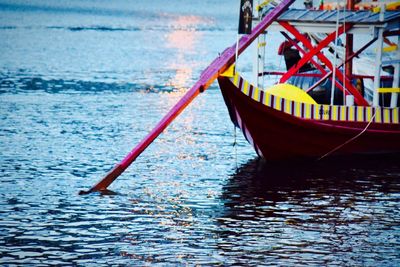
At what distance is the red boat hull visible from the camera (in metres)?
23.3

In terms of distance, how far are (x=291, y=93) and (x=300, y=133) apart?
4.17 ft

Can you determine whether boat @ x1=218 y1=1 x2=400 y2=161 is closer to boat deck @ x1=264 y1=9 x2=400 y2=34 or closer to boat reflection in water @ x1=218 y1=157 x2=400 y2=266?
boat deck @ x1=264 y1=9 x2=400 y2=34

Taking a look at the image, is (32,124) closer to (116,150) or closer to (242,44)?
(116,150)

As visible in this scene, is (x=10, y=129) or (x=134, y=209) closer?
(x=134, y=209)

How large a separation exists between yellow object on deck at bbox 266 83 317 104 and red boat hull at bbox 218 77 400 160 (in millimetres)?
983

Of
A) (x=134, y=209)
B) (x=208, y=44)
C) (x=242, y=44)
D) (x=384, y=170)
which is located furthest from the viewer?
(x=208, y=44)

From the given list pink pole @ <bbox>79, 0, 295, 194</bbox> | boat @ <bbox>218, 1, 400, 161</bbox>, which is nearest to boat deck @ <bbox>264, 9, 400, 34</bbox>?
boat @ <bbox>218, 1, 400, 161</bbox>

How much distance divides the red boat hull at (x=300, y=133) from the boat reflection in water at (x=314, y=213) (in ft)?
1.18

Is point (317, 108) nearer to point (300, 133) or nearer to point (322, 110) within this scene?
point (322, 110)

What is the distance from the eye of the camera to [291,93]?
2486 centimetres

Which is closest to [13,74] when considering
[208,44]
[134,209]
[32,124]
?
[32,124]

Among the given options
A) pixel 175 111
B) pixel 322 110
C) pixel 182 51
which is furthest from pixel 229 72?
pixel 182 51

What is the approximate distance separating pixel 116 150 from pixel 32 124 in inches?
216

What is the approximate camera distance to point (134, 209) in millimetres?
19812
